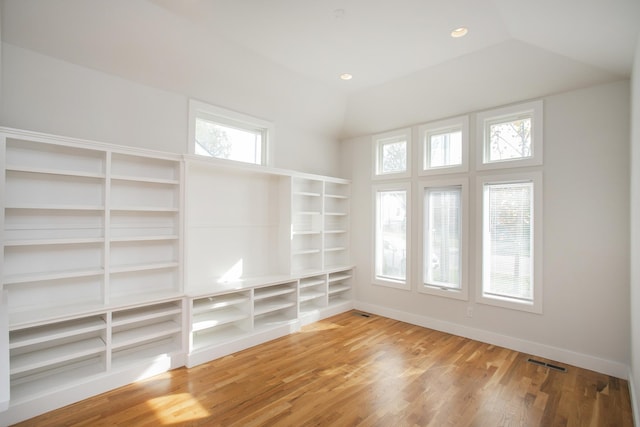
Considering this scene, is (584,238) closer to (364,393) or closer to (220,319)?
(364,393)

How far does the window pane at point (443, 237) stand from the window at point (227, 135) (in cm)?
244

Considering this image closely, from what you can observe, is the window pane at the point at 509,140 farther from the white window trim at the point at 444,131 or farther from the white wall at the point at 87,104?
the white wall at the point at 87,104

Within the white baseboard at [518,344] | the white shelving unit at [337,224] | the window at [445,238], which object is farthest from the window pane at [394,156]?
the white baseboard at [518,344]

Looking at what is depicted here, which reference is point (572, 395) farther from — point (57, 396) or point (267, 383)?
point (57, 396)

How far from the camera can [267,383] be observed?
2867mm

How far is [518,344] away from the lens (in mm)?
3613

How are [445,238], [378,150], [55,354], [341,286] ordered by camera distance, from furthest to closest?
[341,286]
[378,150]
[445,238]
[55,354]

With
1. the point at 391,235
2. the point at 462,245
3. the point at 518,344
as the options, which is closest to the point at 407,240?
the point at 391,235

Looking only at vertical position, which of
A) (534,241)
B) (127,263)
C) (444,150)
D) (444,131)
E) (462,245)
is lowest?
(127,263)

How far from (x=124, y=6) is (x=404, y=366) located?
13.6ft

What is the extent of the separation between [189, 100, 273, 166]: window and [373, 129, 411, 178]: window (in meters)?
1.75

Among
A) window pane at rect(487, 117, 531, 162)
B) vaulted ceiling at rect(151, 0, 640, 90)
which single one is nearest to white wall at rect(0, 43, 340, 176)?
vaulted ceiling at rect(151, 0, 640, 90)

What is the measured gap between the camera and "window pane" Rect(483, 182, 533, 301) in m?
3.64

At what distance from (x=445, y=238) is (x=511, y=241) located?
80 centimetres
